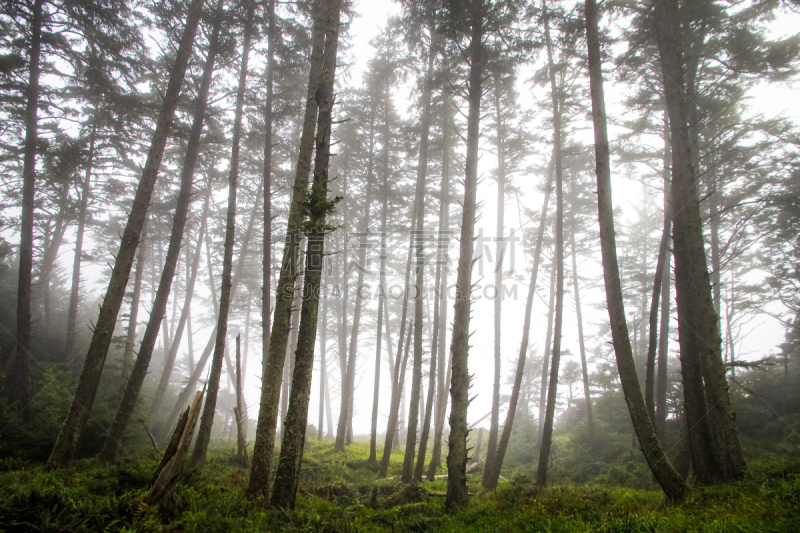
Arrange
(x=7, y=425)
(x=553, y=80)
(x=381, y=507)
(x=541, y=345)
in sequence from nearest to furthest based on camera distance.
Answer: (x=381, y=507), (x=7, y=425), (x=553, y=80), (x=541, y=345)

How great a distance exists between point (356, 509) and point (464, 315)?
16.5ft

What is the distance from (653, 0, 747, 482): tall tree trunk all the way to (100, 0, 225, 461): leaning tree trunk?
43.9ft

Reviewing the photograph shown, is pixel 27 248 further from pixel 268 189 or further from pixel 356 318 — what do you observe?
pixel 356 318

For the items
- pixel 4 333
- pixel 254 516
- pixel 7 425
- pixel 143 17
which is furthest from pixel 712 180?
pixel 4 333

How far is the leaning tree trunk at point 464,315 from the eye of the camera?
25.6 feet

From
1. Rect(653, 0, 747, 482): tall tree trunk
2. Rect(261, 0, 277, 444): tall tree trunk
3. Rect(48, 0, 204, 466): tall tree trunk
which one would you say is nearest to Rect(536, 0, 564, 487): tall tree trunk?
Rect(653, 0, 747, 482): tall tree trunk

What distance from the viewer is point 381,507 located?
7.88 metres

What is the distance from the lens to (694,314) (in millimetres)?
8273

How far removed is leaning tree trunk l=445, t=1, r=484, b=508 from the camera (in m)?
7.80

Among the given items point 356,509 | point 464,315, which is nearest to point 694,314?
point 464,315

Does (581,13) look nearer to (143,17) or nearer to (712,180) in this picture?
(712,180)

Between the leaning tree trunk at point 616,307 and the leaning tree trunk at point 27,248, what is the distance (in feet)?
51.2

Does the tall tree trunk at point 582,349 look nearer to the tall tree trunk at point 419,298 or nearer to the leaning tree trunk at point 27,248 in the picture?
the tall tree trunk at point 419,298

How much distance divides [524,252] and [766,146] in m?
10.3
